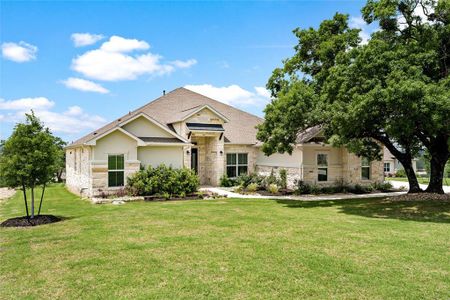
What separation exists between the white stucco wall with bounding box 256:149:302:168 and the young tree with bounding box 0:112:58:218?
→ 573 inches

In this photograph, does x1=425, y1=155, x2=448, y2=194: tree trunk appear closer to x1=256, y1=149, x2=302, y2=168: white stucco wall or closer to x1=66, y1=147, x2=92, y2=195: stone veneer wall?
x1=256, y1=149, x2=302, y2=168: white stucco wall

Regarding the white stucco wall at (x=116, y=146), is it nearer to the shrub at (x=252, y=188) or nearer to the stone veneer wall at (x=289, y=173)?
the shrub at (x=252, y=188)

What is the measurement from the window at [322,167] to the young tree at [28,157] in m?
15.9

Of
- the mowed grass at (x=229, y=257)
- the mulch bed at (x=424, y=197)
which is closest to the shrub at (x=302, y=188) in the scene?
the mulch bed at (x=424, y=197)

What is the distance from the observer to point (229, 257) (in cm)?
763

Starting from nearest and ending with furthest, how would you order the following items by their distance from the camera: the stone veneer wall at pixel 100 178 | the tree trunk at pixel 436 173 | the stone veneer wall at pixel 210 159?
the tree trunk at pixel 436 173, the stone veneer wall at pixel 100 178, the stone veneer wall at pixel 210 159

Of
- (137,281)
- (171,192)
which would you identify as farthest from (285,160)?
(137,281)

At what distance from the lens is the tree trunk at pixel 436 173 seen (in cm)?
1792

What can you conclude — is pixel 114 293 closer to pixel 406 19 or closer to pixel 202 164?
pixel 406 19

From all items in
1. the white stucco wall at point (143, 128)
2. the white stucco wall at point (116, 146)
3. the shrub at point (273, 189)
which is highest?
the white stucco wall at point (143, 128)

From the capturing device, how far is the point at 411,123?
1264 centimetres

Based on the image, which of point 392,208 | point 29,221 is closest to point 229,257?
point 29,221

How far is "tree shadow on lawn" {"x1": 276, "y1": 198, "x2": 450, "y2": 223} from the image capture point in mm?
13181

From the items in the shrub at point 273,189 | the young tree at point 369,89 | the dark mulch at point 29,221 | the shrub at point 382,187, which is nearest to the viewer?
the dark mulch at point 29,221
